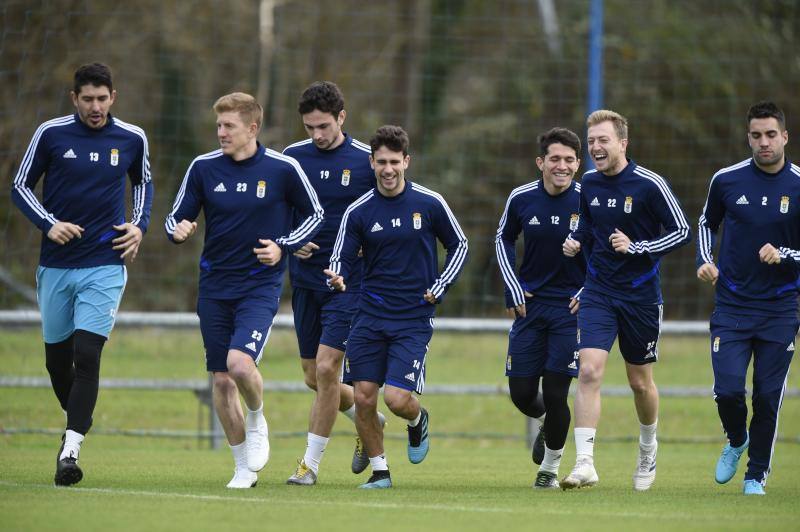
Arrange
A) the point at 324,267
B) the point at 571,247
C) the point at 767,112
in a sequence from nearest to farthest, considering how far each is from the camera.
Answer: the point at 767,112
the point at 571,247
the point at 324,267

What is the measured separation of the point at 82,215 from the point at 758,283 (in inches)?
182

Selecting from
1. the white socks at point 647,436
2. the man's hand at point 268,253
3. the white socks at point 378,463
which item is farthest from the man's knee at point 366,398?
the white socks at point 647,436

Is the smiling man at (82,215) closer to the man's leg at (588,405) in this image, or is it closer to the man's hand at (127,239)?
the man's hand at (127,239)

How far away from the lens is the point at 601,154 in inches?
372

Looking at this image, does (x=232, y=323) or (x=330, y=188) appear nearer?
(x=232, y=323)

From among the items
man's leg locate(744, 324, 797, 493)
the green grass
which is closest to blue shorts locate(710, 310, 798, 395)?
man's leg locate(744, 324, 797, 493)

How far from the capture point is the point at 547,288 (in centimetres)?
986

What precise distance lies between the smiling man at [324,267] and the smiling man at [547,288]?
45.8 inches

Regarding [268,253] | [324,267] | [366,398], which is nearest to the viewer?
[268,253]

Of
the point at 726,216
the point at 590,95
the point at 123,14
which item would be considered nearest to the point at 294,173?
the point at 726,216

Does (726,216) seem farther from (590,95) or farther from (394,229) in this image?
(590,95)

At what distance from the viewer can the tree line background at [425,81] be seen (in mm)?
16141

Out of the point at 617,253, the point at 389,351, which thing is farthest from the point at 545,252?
the point at 389,351

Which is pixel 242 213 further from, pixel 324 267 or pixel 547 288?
pixel 547 288
